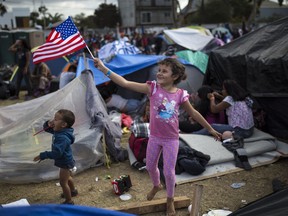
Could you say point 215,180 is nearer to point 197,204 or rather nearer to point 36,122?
point 197,204

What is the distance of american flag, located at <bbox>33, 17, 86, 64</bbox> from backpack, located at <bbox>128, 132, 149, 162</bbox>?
155cm

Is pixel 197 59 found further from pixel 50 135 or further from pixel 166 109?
pixel 166 109

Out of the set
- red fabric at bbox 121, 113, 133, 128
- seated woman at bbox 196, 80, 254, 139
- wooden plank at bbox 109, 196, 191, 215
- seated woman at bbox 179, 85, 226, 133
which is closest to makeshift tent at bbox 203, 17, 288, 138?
seated woman at bbox 196, 80, 254, 139

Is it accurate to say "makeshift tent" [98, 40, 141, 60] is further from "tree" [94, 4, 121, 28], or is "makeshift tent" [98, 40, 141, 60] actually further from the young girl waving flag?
"tree" [94, 4, 121, 28]

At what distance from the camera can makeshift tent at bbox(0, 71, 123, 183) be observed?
4.30m

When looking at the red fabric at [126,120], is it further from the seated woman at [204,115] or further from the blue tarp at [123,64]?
the seated woman at [204,115]

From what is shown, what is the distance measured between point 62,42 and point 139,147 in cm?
178

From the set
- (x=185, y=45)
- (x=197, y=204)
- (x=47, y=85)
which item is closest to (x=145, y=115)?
(x=197, y=204)

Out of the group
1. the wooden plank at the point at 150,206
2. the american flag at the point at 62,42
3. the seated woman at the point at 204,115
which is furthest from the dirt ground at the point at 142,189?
the american flag at the point at 62,42

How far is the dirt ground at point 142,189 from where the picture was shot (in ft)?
12.3

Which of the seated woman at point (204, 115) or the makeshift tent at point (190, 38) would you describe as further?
the makeshift tent at point (190, 38)

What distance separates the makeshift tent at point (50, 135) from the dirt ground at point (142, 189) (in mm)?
174

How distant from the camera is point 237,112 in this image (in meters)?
5.20

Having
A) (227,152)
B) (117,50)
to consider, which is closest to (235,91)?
(227,152)
